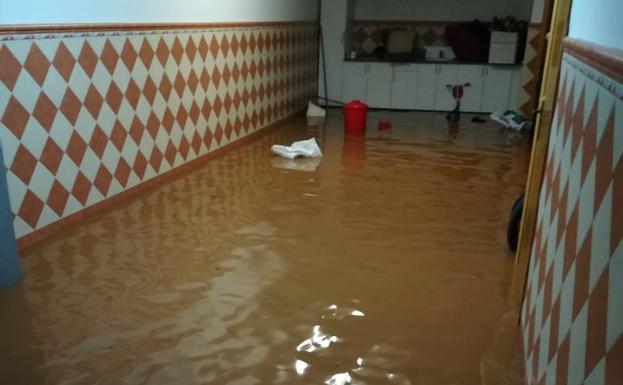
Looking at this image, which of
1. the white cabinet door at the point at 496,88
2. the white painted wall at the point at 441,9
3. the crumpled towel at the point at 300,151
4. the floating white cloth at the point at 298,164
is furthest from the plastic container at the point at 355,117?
the white painted wall at the point at 441,9

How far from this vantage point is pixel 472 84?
729cm

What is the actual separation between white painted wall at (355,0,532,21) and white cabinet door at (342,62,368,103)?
85 cm

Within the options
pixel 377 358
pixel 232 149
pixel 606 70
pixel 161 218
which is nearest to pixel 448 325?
pixel 377 358

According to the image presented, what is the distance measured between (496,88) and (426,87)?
0.90m

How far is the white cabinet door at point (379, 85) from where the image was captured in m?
7.49

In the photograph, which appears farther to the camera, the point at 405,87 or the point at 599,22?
the point at 405,87

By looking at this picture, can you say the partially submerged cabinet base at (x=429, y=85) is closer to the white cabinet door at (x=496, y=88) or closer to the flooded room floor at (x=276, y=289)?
the white cabinet door at (x=496, y=88)

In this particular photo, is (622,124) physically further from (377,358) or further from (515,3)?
(515,3)

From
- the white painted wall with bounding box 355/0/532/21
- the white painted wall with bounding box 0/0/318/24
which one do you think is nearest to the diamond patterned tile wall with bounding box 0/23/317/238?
the white painted wall with bounding box 0/0/318/24

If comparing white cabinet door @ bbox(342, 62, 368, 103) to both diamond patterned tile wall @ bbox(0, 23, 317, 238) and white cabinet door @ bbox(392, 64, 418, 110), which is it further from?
diamond patterned tile wall @ bbox(0, 23, 317, 238)

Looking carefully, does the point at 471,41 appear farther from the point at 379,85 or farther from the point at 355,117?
the point at 355,117

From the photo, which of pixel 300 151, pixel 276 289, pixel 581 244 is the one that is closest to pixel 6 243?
pixel 276 289

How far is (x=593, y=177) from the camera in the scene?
1.20 meters

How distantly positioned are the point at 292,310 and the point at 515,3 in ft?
21.4
